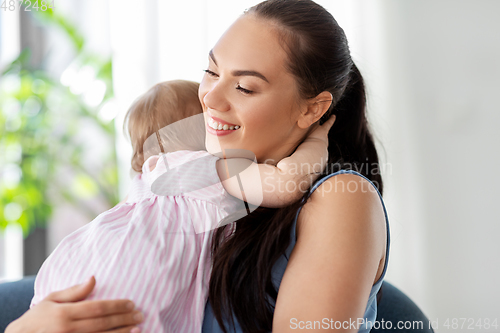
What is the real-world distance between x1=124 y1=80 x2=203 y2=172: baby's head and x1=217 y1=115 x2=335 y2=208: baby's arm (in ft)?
1.05

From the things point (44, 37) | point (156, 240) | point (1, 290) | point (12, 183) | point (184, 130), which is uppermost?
point (44, 37)

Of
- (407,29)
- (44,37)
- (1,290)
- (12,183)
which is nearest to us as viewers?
(1,290)

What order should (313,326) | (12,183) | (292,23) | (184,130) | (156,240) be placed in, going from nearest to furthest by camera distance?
1. (313,326)
2. (156,240)
3. (292,23)
4. (184,130)
5. (12,183)

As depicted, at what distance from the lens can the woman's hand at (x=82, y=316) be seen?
766 millimetres

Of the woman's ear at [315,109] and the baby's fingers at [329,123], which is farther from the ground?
the woman's ear at [315,109]

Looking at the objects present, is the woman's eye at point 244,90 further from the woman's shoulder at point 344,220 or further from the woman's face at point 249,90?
the woman's shoulder at point 344,220

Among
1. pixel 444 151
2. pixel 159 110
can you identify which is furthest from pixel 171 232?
pixel 444 151

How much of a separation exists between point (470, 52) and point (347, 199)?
130 cm

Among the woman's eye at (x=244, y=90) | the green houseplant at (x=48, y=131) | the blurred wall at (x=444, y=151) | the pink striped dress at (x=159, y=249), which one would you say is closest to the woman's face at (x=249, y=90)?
the woman's eye at (x=244, y=90)

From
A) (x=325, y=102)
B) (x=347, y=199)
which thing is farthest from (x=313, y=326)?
(x=325, y=102)

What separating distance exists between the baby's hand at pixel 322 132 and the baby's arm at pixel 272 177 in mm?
79

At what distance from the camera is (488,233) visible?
168 cm

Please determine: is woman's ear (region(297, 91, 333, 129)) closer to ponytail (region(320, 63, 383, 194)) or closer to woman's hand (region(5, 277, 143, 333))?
ponytail (region(320, 63, 383, 194))

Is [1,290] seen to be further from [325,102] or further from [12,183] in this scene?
[325,102]
